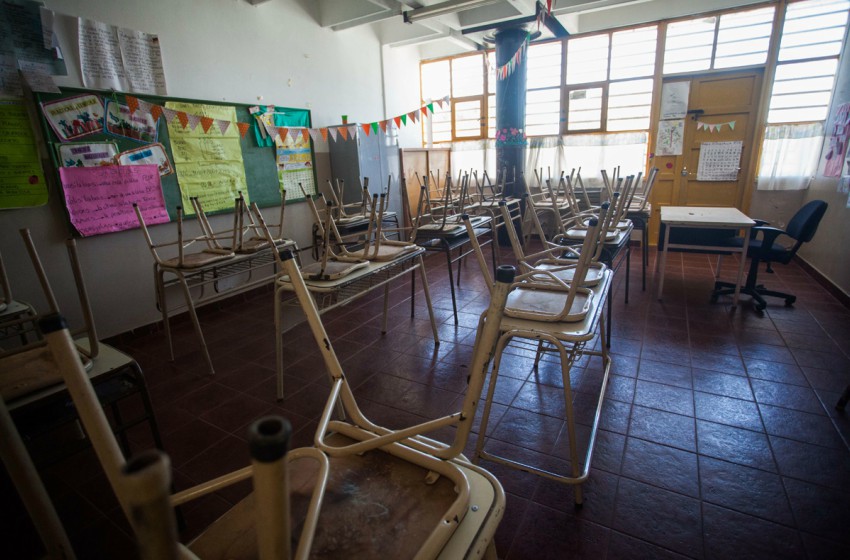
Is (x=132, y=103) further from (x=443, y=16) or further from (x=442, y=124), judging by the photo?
(x=442, y=124)

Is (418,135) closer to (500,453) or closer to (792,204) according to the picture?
(792,204)

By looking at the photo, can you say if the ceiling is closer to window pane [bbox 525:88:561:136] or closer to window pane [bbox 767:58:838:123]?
window pane [bbox 525:88:561:136]

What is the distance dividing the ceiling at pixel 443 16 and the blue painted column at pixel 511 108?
20cm

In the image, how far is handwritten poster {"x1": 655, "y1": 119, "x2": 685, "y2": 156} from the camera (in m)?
5.09

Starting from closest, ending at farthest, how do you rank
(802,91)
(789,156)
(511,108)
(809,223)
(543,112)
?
(809,223) → (802,91) → (789,156) → (511,108) → (543,112)

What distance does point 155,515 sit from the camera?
0.96 ft

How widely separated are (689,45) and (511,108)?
2152mm

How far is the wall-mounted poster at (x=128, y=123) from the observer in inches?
112

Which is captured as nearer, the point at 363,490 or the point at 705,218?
the point at 363,490

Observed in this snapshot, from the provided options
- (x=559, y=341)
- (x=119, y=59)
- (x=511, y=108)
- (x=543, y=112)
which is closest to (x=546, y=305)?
(x=559, y=341)

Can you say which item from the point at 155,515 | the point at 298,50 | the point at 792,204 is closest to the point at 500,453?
the point at 155,515

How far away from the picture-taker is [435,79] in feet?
21.4

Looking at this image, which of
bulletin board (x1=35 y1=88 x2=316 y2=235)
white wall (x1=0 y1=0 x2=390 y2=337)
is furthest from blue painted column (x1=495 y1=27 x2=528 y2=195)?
bulletin board (x1=35 y1=88 x2=316 y2=235)

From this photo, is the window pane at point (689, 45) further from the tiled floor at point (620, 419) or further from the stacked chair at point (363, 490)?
the stacked chair at point (363, 490)
